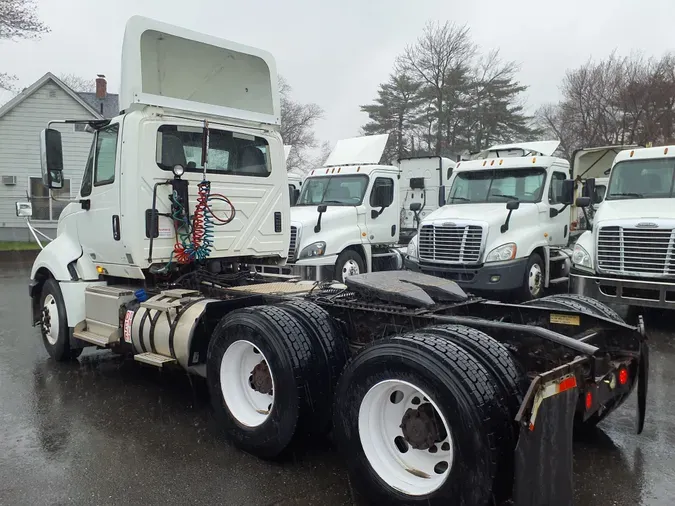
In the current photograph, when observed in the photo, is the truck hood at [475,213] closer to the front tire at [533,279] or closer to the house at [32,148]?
the front tire at [533,279]

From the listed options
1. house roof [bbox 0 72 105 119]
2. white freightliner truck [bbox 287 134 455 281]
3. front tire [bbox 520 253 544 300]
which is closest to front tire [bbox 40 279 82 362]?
white freightliner truck [bbox 287 134 455 281]

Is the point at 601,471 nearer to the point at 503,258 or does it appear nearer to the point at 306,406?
the point at 306,406

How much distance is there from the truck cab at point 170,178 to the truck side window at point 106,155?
2 cm

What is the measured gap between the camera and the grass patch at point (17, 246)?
66.4 feet

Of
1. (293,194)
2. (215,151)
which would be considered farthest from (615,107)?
(215,151)

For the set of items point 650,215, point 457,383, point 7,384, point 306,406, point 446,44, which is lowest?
point 7,384

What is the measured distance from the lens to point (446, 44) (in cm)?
3428

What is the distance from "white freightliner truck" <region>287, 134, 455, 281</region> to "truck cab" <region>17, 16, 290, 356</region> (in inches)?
142

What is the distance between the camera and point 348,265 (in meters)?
11.1

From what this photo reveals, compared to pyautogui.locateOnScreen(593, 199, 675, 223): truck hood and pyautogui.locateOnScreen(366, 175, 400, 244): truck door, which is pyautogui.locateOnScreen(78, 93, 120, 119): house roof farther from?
pyautogui.locateOnScreen(593, 199, 675, 223): truck hood

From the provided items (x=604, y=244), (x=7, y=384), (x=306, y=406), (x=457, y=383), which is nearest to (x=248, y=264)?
(x=7, y=384)

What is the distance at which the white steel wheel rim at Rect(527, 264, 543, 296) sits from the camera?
9719 millimetres

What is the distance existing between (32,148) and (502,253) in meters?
21.7

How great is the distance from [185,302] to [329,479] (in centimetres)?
219
